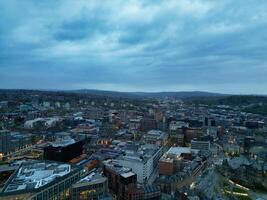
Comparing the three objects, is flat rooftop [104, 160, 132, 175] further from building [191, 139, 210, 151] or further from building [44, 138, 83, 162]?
building [191, 139, 210, 151]

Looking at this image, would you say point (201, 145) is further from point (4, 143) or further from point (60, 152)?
point (4, 143)

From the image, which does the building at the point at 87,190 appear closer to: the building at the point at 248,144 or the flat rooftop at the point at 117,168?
the flat rooftop at the point at 117,168

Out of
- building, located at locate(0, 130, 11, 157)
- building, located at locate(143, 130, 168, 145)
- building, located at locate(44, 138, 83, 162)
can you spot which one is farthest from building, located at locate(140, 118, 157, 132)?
building, located at locate(0, 130, 11, 157)

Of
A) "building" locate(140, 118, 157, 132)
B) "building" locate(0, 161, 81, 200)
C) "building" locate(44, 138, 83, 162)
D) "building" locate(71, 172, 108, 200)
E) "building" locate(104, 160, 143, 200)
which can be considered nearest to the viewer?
"building" locate(0, 161, 81, 200)

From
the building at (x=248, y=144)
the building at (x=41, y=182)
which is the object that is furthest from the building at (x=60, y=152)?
the building at (x=248, y=144)

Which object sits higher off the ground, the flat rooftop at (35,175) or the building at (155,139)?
the flat rooftop at (35,175)

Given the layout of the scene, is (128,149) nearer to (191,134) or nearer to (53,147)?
(53,147)

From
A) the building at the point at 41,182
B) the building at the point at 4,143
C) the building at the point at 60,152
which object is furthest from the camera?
the building at the point at 4,143
